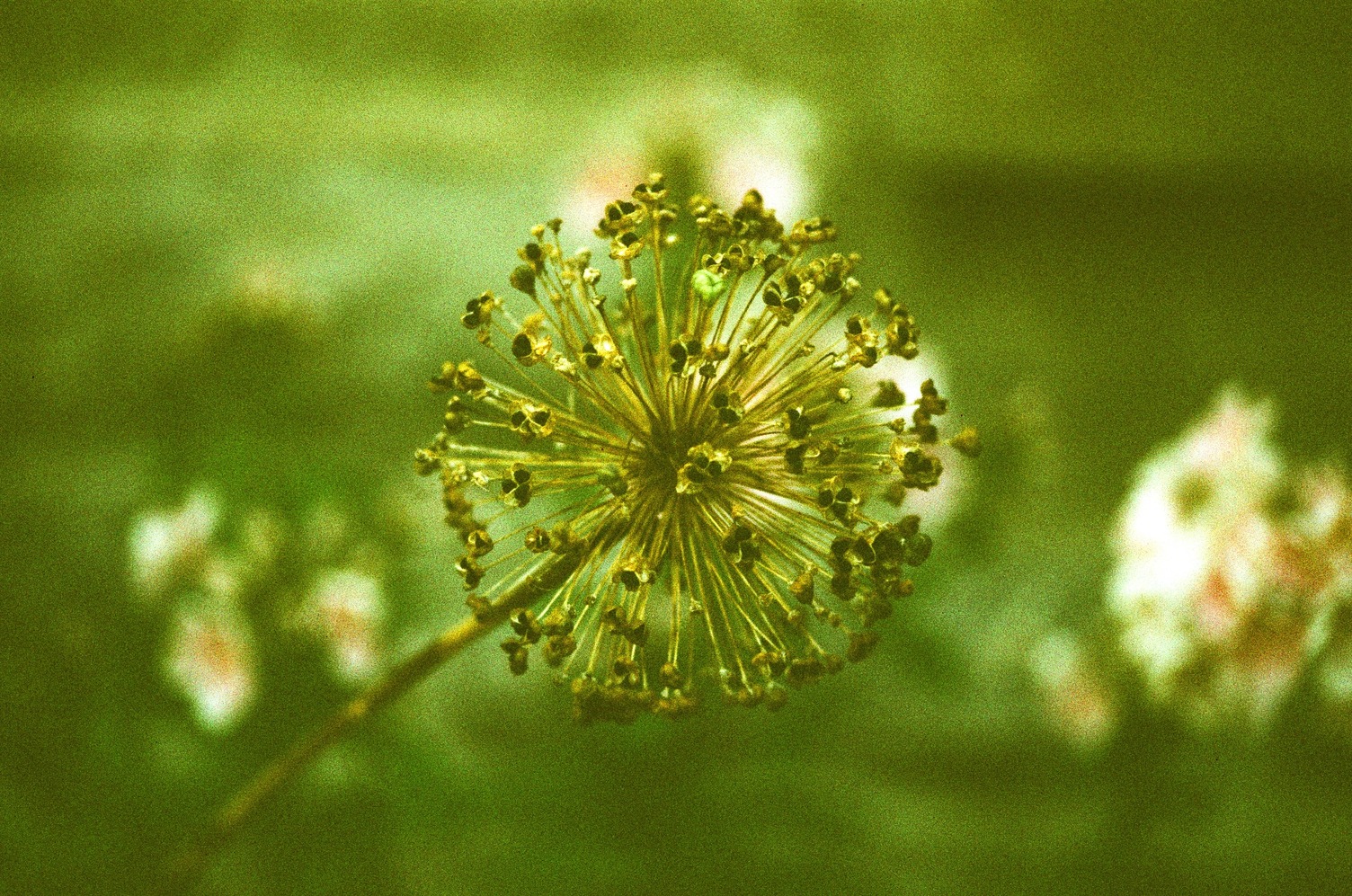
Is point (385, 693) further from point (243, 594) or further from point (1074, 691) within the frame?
point (1074, 691)

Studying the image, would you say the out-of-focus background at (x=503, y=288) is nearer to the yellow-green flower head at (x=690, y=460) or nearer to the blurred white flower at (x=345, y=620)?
the blurred white flower at (x=345, y=620)

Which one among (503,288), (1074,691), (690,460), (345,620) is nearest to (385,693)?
(690,460)

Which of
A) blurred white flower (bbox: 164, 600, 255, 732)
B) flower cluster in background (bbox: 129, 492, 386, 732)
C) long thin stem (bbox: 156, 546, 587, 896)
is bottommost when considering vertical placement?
long thin stem (bbox: 156, 546, 587, 896)

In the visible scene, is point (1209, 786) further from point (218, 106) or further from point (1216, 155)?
point (218, 106)

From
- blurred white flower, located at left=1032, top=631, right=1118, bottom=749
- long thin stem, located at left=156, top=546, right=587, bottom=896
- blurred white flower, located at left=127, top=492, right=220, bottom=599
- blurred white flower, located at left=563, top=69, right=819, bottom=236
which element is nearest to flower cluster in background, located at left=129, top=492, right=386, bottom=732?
blurred white flower, located at left=127, top=492, right=220, bottom=599

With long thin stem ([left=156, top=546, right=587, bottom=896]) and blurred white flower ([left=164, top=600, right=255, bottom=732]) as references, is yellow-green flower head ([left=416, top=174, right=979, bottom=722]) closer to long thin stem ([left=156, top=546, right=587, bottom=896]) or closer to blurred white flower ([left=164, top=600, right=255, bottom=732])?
long thin stem ([left=156, top=546, right=587, bottom=896])

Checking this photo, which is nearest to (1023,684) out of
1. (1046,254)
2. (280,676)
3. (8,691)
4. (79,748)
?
(1046,254)

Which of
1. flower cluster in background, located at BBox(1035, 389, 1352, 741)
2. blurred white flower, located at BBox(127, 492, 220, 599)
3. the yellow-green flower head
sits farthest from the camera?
blurred white flower, located at BBox(127, 492, 220, 599)

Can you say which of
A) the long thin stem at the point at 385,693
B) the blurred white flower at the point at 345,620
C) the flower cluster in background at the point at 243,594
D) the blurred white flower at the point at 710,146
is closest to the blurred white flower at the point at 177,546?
the flower cluster in background at the point at 243,594

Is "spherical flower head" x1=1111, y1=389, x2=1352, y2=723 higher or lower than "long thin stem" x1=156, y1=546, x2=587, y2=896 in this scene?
higher
